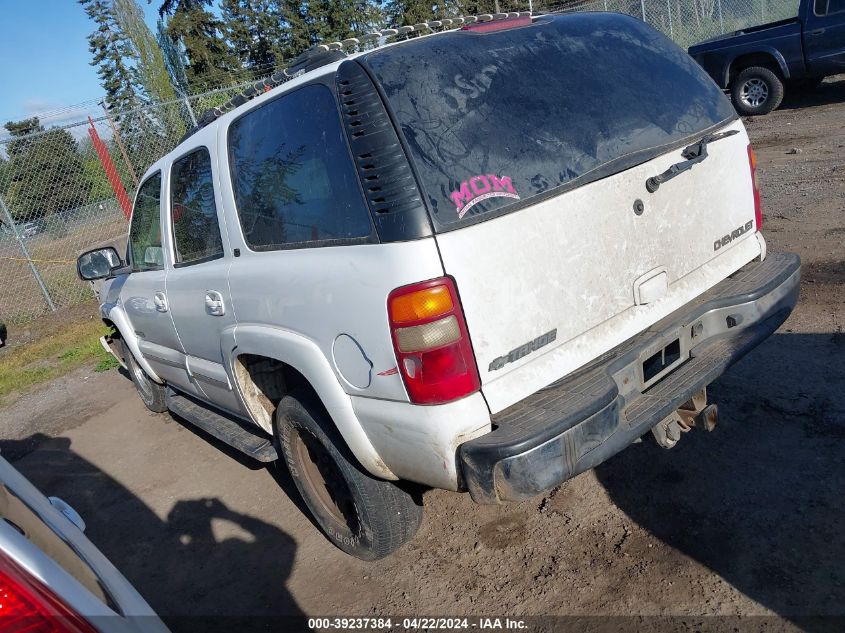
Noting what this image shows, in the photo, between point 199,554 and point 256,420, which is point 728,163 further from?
point 199,554

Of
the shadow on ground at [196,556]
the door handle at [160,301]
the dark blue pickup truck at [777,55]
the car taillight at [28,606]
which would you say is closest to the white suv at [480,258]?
the shadow on ground at [196,556]

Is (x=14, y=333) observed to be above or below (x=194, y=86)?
below

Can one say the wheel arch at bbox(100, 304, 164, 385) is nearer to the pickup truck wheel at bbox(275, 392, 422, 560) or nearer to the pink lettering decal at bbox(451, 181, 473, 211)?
the pickup truck wheel at bbox(275, 392, 422, 560)

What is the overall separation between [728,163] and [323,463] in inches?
93.9

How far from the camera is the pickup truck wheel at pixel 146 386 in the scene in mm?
5773

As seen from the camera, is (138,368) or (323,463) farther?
(138,368)

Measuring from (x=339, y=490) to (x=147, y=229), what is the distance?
93.5 inches

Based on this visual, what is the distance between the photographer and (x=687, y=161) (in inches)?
111

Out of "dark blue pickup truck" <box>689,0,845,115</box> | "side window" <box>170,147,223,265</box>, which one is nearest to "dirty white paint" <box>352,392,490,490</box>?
"side window" <box>170,147,223,265</box>

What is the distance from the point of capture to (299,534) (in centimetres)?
363

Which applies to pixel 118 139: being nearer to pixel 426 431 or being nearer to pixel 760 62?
pixel 426 431

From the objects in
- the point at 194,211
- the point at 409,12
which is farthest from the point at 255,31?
the point at 194,211

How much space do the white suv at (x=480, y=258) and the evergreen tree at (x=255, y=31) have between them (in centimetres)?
3869

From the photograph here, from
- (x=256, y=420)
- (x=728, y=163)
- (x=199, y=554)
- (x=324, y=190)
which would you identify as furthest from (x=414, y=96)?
(x=199, y=554)
